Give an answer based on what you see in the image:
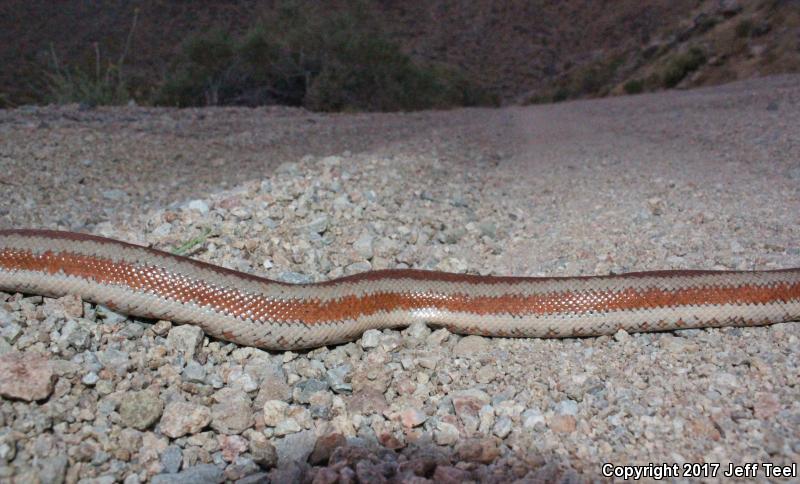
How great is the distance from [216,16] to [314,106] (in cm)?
1889

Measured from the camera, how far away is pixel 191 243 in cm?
427

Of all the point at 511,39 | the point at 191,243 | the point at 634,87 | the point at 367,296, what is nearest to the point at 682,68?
the point at 634,87

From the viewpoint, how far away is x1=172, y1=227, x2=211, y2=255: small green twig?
4211 mm

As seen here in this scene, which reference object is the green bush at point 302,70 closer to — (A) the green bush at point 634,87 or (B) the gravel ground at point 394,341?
(B) the gravel ground at point 394,341

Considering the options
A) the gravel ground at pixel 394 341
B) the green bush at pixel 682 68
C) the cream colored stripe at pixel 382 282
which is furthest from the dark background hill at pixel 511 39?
the cream colored stripe at pixel 382 282

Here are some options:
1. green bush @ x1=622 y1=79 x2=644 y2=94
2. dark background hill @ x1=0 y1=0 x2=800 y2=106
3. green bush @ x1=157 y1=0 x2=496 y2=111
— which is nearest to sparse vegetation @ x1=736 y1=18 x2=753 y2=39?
dark background hill @ x1=0 y1=0 x2=800 y2=106

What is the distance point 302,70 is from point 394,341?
49.5ft

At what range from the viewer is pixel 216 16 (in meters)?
31.6

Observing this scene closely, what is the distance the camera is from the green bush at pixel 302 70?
15969 millimetres

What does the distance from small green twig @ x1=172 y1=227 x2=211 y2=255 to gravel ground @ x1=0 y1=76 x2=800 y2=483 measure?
0.02 meters

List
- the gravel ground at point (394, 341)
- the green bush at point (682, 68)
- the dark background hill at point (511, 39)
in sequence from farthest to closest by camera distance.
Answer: the green bush at point (682, 68) < the dark background hill at point (511, 39) < the gravel ground at point (394, 341)


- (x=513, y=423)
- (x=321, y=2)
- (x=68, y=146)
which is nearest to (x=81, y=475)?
(x=513, y=423)

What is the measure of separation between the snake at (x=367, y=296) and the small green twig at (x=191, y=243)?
664 mm

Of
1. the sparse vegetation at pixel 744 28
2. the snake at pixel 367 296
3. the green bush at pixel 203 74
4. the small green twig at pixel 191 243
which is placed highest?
the sparse vegetation at pixel 744 28
